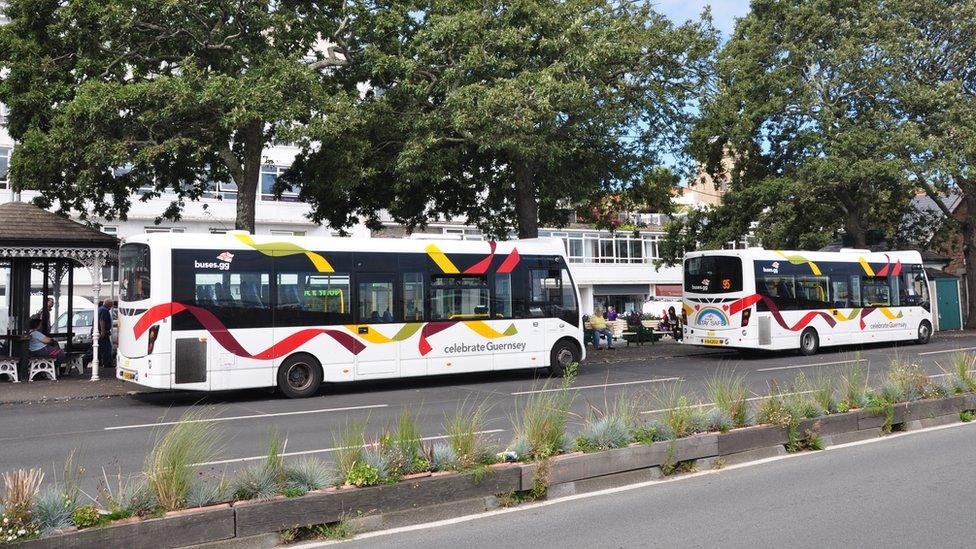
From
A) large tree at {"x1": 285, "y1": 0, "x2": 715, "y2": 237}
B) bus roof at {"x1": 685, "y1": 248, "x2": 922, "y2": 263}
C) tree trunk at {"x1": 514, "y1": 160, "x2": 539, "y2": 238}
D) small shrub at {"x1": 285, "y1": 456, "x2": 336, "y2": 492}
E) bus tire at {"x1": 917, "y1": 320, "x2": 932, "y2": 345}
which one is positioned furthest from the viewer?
bus tire at {"x1": 917, "y1": 320, "x2": 932, "y2": 345}

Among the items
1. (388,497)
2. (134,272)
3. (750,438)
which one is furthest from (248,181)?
(388,497)

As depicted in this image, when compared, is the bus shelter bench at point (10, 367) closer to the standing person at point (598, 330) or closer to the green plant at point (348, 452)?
the green plant at point (348, 452)

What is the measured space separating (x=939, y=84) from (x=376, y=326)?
892 inches

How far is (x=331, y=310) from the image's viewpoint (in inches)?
628

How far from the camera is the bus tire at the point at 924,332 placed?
91.6ft

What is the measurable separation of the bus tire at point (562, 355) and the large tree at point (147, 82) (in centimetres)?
754

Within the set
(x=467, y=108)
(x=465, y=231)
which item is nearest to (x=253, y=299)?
(x=467, y=108)

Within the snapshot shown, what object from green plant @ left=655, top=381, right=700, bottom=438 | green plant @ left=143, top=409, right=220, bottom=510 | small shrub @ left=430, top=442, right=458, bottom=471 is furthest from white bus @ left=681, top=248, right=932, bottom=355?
green plant @ left=143, top=409, right=220, bottom=510

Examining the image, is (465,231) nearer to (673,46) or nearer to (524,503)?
(673,46)

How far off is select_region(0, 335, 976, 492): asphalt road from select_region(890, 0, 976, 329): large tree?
27.3ft

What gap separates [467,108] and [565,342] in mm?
5868

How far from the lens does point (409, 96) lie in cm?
1853

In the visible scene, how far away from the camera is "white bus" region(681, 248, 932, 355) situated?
23.0m

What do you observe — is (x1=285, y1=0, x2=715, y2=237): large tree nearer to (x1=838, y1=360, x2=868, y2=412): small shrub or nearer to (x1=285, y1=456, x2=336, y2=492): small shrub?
(x1=838, y1=360, x2=868, y2=412): small shrub
